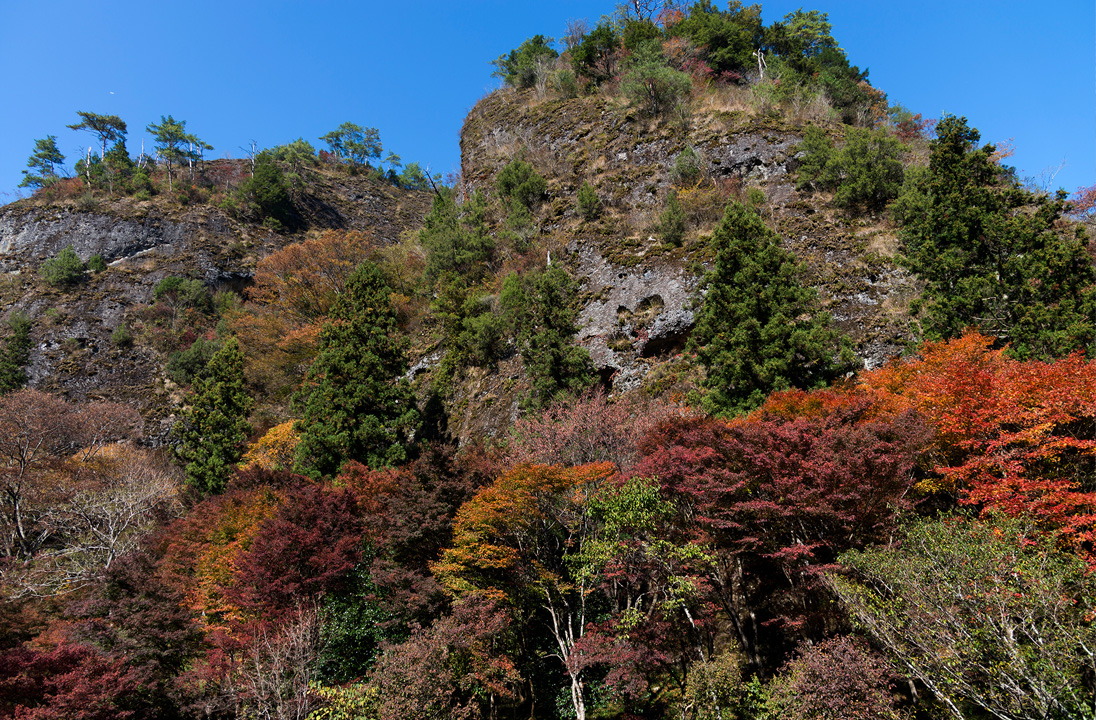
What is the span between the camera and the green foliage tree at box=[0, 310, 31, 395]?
131 ft

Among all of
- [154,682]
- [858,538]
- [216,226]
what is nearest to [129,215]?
[216,226]

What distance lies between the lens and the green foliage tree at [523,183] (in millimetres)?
34188

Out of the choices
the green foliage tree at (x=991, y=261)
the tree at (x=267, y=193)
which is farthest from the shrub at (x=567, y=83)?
the tree at (x=267, y=193)

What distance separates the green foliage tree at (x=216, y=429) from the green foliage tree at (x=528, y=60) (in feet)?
104

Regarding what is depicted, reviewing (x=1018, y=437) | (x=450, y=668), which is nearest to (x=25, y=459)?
(x=450, y=668)

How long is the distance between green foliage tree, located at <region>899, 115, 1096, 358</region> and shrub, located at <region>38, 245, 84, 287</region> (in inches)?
2520

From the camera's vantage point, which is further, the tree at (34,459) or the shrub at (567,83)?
the shrub at (567,83)

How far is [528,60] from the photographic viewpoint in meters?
45.3

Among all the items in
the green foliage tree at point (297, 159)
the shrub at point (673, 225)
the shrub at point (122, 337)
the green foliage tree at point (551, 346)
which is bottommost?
the green foliage tree at point (551, 346)

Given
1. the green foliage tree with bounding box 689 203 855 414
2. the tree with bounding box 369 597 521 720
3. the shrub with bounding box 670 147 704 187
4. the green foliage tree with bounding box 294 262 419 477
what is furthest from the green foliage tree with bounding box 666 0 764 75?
the tree with bounding box 369 597 521 720

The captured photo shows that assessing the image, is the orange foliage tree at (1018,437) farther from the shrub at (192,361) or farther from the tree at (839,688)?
the shrub at (192,361)

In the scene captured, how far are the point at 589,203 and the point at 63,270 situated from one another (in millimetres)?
49661

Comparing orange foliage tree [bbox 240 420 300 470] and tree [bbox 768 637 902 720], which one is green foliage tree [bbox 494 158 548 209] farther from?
tree [bbox 768 637 902 720]

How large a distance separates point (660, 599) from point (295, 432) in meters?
20.3
